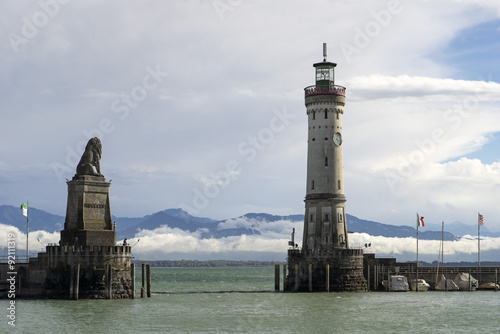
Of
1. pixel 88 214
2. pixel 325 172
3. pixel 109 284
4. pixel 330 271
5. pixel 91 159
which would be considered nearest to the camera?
pixel 109 284

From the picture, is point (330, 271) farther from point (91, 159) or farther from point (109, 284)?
point (91, 159)

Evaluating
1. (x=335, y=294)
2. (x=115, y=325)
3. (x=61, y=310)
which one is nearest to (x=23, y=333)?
A: (x=115, y=325)

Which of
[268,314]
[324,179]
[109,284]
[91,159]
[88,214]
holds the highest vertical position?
[91,159]

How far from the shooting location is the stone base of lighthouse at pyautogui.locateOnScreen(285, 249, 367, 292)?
93.8 m

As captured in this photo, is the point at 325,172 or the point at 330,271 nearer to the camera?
the point at 330,271

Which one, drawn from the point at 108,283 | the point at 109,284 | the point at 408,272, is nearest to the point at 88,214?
the point at 108,283

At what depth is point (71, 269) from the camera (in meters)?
80.9

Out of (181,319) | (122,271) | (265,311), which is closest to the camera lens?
(181,319)

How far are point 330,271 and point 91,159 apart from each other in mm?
29849

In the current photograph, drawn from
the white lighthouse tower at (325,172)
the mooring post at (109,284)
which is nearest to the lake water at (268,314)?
the mooring post at (109,284)

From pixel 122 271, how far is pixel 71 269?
5.23m

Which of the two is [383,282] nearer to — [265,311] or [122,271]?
[265,311]

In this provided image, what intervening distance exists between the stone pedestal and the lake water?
21.8 feet

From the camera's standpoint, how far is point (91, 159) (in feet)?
282
